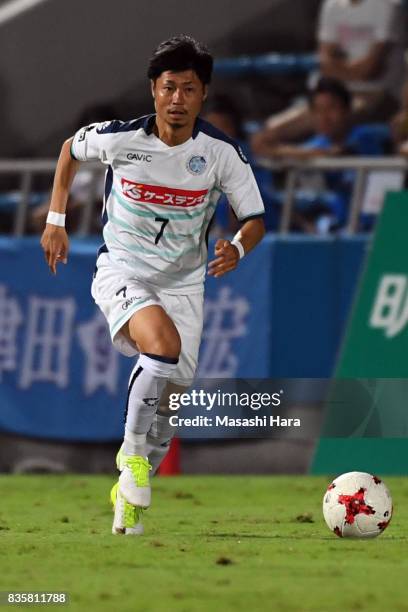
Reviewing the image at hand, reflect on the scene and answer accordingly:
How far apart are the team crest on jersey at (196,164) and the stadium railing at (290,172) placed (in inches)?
147

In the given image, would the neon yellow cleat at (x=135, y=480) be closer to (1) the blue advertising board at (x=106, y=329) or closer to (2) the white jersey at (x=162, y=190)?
(2) the white jersey at (x=162, y=190)

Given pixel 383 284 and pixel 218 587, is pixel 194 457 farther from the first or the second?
pixel 218 587

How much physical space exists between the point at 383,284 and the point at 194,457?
6.86ft

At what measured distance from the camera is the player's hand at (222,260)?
24.1 ft

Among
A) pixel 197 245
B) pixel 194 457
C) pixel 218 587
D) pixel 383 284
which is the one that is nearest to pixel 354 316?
pixel 383 284

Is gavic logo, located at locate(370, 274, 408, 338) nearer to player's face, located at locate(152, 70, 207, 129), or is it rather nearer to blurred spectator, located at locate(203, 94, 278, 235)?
blurred spectator, located at locate(203, 94, 278, 235)

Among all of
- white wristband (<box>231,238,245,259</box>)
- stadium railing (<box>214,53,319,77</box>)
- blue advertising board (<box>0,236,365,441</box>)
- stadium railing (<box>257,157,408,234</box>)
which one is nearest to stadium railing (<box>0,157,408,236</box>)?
stadium railing (<box>257,157,408,234</box>)

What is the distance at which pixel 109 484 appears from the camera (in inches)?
453

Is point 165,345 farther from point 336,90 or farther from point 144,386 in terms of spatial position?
point 336,90

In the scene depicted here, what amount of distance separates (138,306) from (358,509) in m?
1.43

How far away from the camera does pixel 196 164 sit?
785 cm

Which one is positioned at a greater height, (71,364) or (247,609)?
(71,364)

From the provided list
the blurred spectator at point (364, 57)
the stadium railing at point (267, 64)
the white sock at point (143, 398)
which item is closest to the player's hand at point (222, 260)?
the white sock at point (143, 398)

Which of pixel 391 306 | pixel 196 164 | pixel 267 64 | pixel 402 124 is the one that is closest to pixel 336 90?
pixel 402 124
